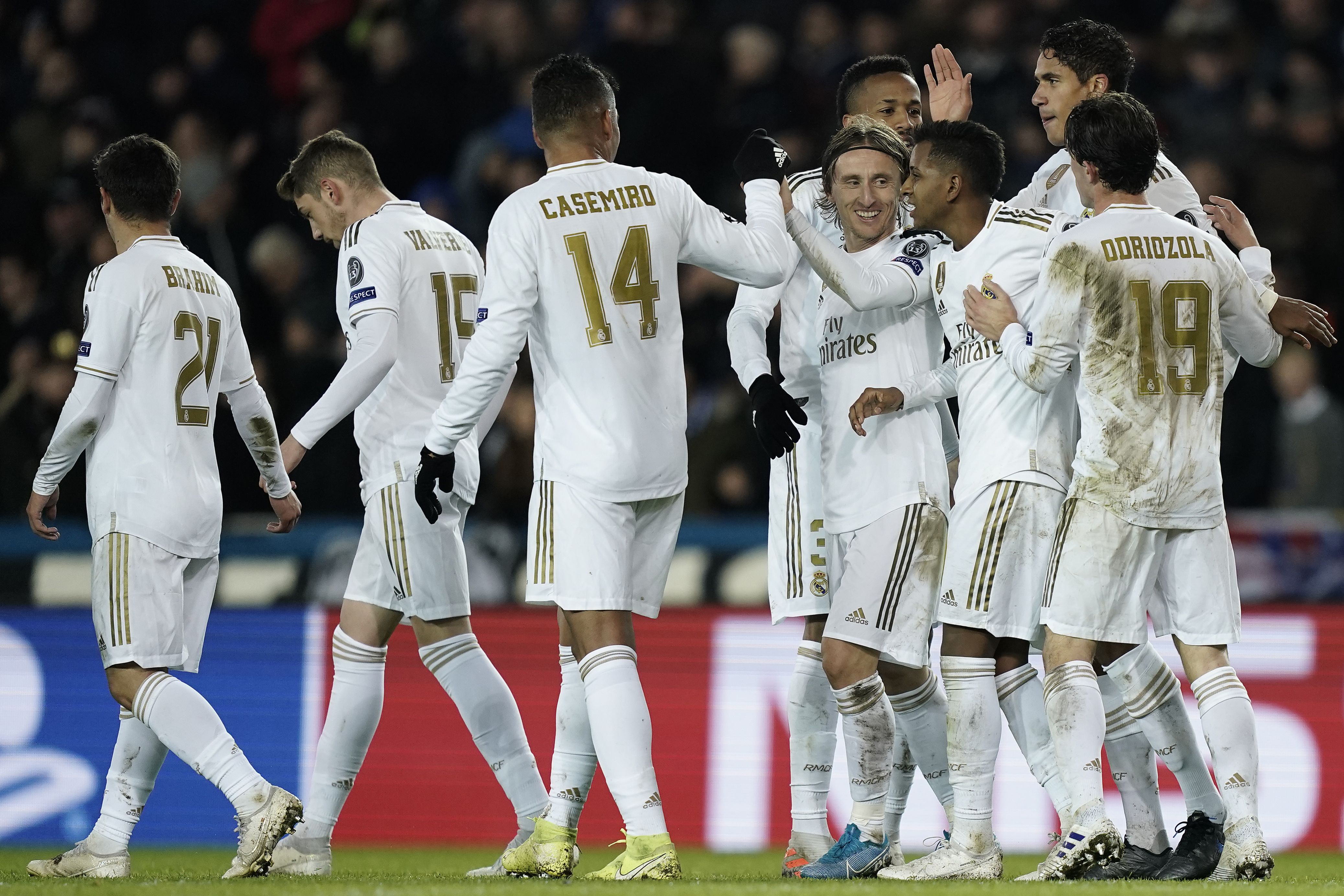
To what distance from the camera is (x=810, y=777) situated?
6250 mm

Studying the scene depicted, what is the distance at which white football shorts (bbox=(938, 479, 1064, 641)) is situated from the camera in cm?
573

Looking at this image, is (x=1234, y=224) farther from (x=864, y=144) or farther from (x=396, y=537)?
(x=396, y=537)

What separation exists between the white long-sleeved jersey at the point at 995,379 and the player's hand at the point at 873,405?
6 cm

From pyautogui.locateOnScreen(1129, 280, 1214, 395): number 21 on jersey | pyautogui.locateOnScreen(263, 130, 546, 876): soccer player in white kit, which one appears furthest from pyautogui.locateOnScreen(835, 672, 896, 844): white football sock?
pyautogui.locateOnScreen(1129, 280, 1214, 395): number 21 on jersey

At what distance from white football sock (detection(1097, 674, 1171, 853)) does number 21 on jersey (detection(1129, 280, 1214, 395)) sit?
112 cm

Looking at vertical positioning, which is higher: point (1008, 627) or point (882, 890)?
point (1008, 627)

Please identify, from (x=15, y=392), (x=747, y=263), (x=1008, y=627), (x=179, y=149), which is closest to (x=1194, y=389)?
(x=1008, y=627)

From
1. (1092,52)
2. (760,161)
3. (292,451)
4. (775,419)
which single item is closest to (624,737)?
(775,419)

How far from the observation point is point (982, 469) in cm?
581

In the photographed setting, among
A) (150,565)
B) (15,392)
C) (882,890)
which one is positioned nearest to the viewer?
(882,890)

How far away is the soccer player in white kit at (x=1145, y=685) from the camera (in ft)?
19.2

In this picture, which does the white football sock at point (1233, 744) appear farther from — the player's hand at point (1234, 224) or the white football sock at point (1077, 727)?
the player's hand at point (1234, 224)

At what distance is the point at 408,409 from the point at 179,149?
281 inches

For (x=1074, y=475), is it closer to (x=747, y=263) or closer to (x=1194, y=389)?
(x=1194, y=389)
